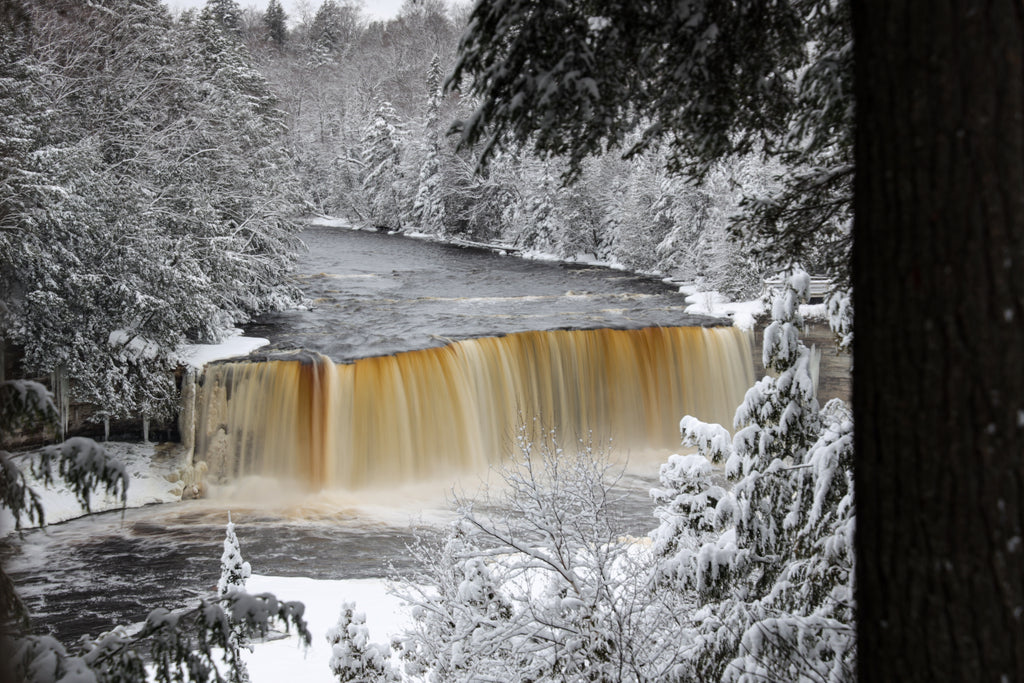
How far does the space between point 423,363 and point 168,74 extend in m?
10.4

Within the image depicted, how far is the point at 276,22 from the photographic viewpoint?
50156mm

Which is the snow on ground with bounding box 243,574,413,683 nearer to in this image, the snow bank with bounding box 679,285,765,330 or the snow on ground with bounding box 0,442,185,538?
the snow on ground with bounding box 0,442,185,538

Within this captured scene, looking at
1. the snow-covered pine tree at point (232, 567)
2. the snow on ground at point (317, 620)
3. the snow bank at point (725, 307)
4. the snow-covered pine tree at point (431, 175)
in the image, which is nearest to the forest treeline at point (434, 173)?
the snow-covered pine tree at point (431, 175)

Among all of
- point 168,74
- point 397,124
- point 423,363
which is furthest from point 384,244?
point 423,363

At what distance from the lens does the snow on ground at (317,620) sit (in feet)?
29.7

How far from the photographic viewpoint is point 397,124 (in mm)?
45719

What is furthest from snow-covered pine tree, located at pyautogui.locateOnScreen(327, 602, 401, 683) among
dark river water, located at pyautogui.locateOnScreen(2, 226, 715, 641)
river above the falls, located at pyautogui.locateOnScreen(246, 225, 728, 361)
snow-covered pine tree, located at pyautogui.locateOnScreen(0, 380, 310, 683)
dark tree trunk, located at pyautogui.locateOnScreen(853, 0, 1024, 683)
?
river above the falls, located at pyautogui.locateOnScreen(246, 225, 728, 361)

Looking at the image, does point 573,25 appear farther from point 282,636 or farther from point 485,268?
point 485,268

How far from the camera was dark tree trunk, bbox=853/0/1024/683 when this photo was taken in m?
1.79

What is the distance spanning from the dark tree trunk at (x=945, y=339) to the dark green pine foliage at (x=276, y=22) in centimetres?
5099

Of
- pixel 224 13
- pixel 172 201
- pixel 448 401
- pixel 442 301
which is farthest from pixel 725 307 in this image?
pixel 224 13

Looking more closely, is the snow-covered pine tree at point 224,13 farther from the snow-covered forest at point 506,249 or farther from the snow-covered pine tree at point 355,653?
the snow-covered pine tree at point 355,653

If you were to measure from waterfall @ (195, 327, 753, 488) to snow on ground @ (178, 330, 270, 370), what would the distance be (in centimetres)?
35

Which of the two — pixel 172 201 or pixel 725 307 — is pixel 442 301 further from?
pixel 725 307
